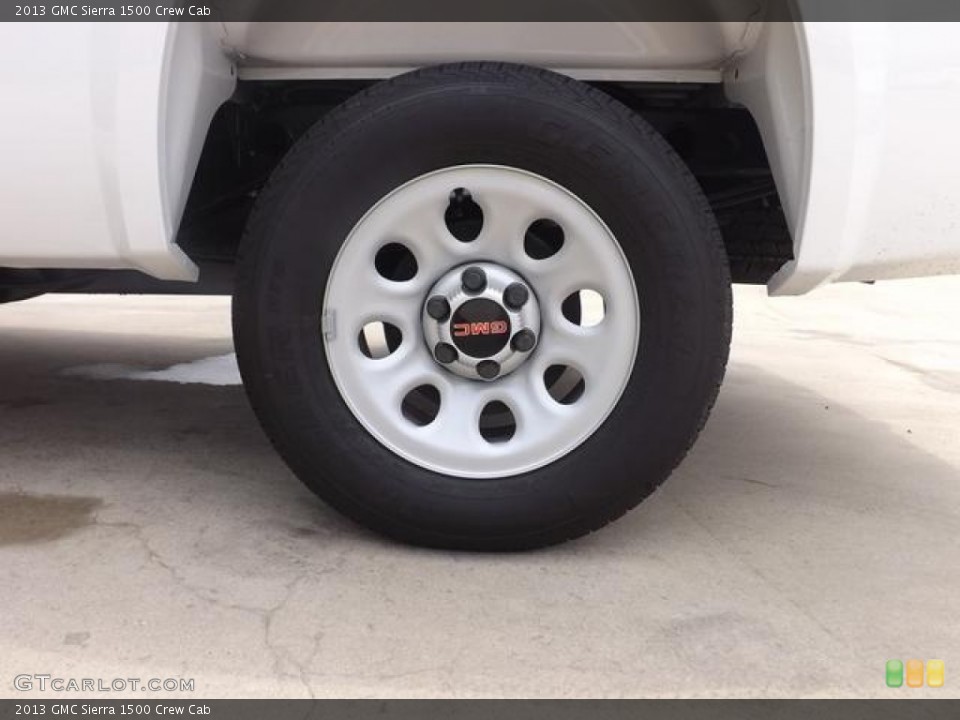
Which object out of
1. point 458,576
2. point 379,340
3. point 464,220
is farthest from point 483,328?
point 379,340

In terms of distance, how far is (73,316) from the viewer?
231 inches

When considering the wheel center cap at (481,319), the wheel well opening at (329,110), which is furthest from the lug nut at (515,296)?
the wheel well opening at (329,110)

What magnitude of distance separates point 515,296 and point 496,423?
489mm

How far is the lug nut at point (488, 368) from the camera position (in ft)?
6.74

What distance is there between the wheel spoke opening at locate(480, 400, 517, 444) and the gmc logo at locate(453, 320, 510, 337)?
28 cm

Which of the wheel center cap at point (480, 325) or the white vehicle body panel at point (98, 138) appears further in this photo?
the wheel center cap at point (480, 325)

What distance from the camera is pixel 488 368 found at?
2.06 m

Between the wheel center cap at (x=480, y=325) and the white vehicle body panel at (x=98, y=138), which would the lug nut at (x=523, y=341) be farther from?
the white vehicle body panel at (x=98, y=138)

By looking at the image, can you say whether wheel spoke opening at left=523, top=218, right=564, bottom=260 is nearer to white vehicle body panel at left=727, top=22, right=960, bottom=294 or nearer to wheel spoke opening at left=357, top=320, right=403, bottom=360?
wheel spoke opening at left=357, top=320, right=403, bottom=360

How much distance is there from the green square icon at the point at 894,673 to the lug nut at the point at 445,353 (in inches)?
42.6

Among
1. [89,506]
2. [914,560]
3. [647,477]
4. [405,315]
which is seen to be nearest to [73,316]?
[89,506]

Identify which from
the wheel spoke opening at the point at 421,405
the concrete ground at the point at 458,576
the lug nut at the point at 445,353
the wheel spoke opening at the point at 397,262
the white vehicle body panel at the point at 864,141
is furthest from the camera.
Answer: the wheel spoke opening at the point at 397,262

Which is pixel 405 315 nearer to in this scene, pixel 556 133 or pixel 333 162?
pixel 333 162

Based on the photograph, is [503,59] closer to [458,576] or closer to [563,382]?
[563,382]
